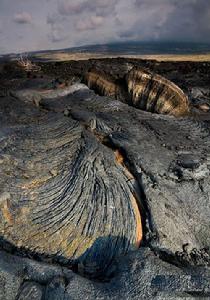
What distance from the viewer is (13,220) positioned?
5.78 metres

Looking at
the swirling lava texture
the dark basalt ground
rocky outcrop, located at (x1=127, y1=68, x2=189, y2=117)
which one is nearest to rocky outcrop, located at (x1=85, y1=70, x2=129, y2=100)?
rocky outcrop, located at (x1=127, y1=68, x2=189, y2=117)

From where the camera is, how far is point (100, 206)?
592 centimetres

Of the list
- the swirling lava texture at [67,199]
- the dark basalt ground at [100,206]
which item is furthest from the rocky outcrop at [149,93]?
the swirling lava texture at [67,199]

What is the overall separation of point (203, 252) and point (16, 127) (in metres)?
3.70

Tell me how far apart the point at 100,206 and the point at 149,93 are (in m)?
4.06

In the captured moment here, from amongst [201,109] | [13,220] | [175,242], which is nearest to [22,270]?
[13,220]

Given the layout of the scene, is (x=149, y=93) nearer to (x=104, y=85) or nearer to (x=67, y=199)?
(x=104, y=85)

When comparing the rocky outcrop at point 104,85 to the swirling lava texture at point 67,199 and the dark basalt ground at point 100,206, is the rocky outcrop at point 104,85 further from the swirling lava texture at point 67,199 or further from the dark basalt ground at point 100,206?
the swirling lava texture at point 67,199

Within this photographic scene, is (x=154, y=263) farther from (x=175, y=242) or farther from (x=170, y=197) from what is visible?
(x=170, y=197)

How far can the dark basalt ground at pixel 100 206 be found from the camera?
4617mm

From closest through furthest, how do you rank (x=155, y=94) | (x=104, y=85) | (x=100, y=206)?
(x=100, y=206)
(x=155, y=94)
(x=104, y=85)

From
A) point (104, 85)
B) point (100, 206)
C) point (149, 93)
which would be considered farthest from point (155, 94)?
point (100, 206)

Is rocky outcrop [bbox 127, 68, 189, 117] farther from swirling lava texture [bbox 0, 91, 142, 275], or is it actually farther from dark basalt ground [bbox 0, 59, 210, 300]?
A: swirling lava texture [bbox 0, 91, 142, 275]

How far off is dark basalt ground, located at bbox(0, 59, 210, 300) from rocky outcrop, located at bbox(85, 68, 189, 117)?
892mm
